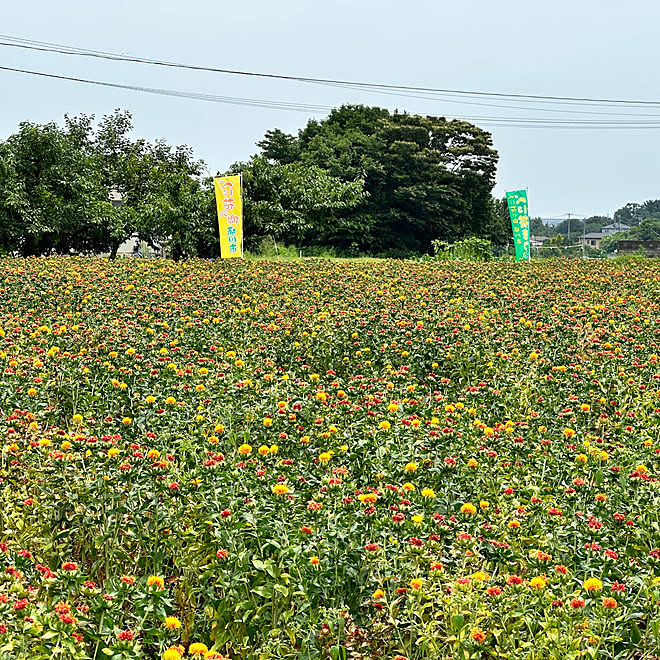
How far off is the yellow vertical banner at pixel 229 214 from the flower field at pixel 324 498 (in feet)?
33.1

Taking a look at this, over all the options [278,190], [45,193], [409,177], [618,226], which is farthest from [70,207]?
[618,226]

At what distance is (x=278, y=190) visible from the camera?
2405 centimetres

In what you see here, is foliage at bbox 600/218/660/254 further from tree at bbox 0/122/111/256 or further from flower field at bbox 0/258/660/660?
flower field at bbox 0/258/660/660

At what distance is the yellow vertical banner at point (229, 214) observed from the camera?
17109mm

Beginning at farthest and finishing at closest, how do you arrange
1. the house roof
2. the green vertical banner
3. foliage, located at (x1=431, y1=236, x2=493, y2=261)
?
the house roof → foliage, located at (x1=431, y1=236, x2=493, y2=261) → the green vertical banner

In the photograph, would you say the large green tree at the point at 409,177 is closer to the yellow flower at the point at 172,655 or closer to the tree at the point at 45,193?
the tree at the point at 45,193

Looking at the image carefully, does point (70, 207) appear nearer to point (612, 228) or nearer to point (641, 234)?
point (641, 234)

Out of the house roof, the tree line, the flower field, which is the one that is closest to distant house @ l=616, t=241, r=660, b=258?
the tree line

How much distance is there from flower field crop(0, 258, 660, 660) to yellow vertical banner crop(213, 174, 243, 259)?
1009 cm

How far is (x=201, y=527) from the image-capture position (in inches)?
137

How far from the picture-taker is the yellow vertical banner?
17109 millimetres

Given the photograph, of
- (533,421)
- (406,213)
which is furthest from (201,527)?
(406,213)

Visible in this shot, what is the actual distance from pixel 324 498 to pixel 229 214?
1432 centimetres

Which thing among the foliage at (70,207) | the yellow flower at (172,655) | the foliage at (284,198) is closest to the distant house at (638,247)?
the foliage at (284,198)
